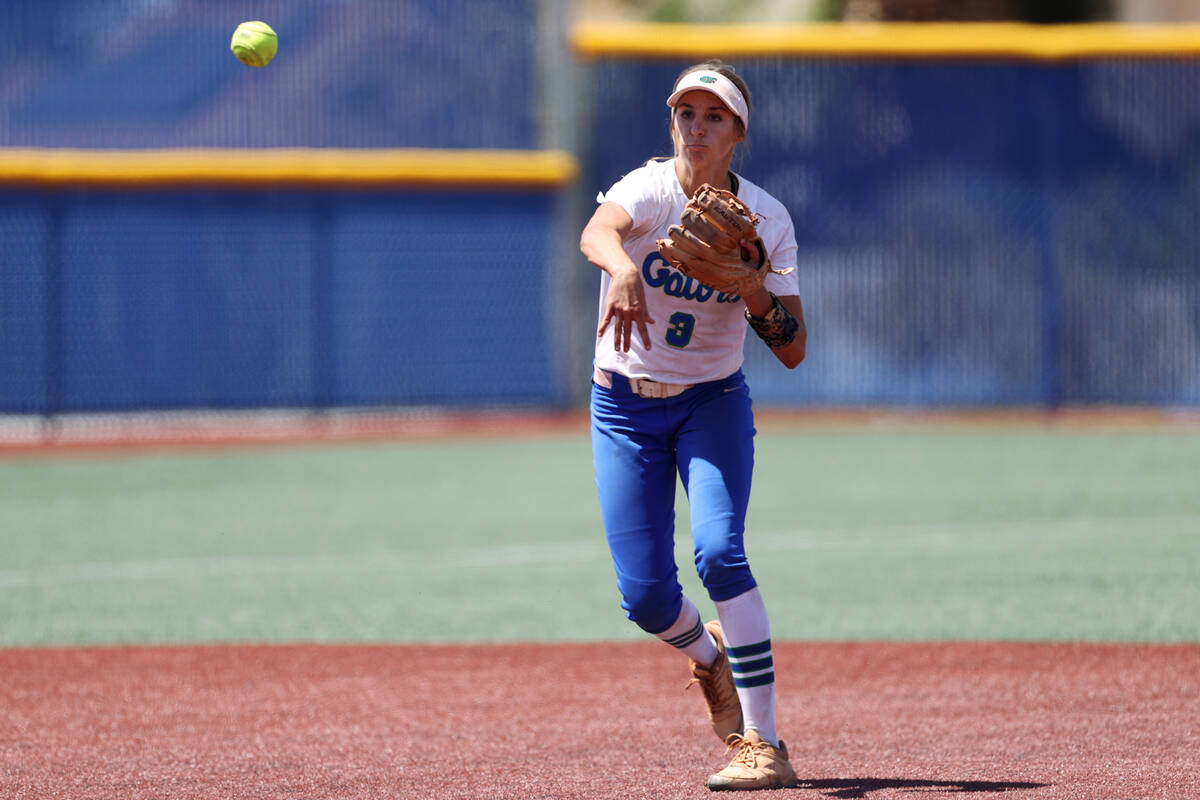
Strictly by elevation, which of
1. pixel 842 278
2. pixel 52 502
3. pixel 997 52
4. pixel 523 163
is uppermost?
pixel 997 52

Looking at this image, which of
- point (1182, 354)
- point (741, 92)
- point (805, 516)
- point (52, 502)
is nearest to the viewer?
point (741, 92)

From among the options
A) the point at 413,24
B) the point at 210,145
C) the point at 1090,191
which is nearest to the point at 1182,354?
the point at 1090,191

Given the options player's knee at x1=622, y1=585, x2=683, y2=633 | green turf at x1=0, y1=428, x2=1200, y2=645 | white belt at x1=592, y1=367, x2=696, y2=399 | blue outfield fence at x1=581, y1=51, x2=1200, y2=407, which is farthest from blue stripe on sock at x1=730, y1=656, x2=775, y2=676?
blue outfield fence at x1=581, y1=51, x2=1200, y2=407

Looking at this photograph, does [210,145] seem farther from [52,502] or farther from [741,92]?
[741,92]

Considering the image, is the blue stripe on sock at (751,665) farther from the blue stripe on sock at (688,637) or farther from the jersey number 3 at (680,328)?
the jersey number 3 at (680,328)

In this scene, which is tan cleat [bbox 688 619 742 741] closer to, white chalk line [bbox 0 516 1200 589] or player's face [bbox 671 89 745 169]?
player's face [bbox 671 89 745 169]

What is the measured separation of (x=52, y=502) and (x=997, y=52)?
11858mm

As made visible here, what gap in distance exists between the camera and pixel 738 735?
216 inches

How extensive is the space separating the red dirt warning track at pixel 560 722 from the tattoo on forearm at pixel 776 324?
1.38 meters

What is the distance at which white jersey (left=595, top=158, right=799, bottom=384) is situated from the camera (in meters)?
5.52

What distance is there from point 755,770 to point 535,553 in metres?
5.90

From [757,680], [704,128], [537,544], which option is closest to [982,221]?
[537,544]

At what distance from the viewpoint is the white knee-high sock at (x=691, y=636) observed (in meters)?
5.73

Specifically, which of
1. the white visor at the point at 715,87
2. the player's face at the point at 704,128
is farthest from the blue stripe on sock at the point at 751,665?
the white visor at the point at 715,87
